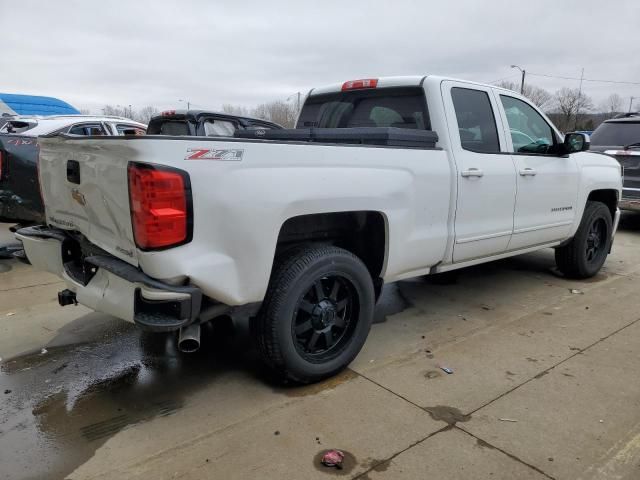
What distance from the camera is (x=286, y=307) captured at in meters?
2.91

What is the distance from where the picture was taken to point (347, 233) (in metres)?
3.55

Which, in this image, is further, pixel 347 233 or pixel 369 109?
pixel 369 109

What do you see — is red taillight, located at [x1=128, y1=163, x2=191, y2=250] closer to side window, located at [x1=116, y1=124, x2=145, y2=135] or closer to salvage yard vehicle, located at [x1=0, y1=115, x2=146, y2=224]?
salvage yard vehicle, located at [x1=0, y1=115, x2=146, y2=224]

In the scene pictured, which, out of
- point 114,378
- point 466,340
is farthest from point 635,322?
point 114,378

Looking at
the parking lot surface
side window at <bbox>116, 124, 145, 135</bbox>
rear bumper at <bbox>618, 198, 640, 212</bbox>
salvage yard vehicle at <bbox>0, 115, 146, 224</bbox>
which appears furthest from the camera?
side window at <bbox>116, 124, 145, 135</bbox>

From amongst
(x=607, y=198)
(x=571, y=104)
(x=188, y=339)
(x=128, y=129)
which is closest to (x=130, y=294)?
(x=188, y=339)

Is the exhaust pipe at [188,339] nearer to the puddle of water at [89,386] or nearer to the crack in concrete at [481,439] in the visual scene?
the puddle of water at [89,386]

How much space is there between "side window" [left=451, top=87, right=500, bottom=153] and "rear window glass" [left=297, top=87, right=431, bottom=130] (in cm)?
31

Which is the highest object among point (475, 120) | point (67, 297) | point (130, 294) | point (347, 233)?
point (475, 120)

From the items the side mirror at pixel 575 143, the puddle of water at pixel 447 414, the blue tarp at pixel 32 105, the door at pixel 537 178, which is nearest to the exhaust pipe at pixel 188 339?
the puddle of water at pixel 447 414

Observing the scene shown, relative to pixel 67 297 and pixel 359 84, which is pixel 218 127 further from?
pixel 67 297

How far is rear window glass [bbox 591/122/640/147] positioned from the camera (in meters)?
8.65

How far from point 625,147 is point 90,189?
882 cm

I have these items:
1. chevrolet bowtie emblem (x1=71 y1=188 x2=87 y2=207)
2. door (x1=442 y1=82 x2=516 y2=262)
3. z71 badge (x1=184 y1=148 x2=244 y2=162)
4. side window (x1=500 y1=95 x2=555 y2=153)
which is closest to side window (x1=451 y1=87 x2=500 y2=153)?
door (x1=442 y1=82 x2=516 y2=262)
